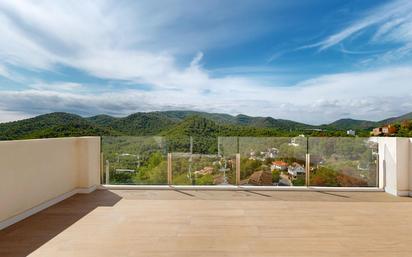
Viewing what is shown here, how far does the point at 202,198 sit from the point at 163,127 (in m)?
3.62

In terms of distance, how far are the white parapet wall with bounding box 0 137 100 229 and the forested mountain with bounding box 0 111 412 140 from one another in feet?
2.38

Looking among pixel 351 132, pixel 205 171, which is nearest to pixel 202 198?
pixel 205 171

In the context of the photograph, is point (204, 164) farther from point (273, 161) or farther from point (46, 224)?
point (46, 224)

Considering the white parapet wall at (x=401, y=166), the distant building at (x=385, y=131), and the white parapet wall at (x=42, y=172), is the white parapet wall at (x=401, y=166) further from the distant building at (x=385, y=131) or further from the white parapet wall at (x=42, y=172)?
the white parapet wall at (x=42, y=172)

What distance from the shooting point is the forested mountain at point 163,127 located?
6.93 m

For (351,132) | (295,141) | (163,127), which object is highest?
(163,127)

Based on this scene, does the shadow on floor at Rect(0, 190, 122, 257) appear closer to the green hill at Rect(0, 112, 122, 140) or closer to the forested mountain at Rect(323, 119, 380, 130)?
the green hill at Rect(0, 112, 122, 140)

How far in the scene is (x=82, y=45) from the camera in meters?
10.2

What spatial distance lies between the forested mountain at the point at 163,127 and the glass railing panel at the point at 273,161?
24 cm

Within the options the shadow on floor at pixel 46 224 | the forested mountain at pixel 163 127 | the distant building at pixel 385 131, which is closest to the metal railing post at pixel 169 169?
the forested mountain at pixel 163 127

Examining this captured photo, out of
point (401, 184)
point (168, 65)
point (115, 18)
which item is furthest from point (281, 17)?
point (401, 184)

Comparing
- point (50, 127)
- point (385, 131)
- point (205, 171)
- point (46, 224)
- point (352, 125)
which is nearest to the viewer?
point (46, 224)

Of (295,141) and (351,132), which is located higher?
(351,132)

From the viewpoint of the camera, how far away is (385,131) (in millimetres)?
7262
